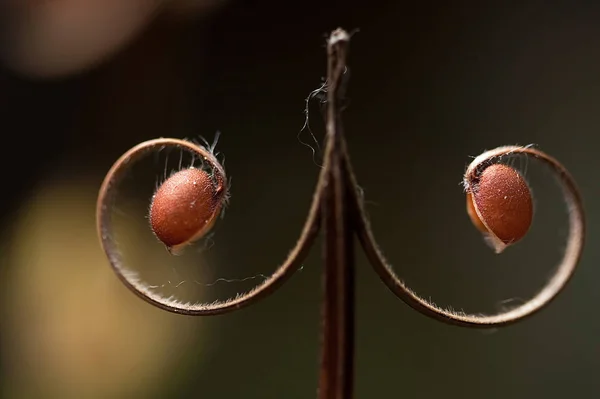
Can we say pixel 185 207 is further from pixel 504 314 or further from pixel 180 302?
pixel 504 314

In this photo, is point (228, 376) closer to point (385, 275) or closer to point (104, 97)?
point (104, 97)

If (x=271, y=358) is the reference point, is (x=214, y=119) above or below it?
above

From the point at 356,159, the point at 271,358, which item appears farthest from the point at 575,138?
the point at 271,358

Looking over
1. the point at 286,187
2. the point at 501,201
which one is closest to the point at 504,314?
the point at 501,201

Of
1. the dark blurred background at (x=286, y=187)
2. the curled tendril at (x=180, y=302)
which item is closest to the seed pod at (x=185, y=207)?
the curled tendril at (x=180, y=302)

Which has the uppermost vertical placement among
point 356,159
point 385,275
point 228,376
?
point 356,159
